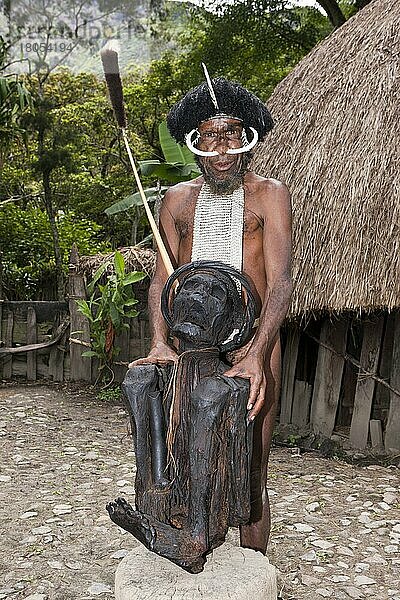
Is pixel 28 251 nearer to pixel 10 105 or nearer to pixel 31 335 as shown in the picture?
pixel 10 105

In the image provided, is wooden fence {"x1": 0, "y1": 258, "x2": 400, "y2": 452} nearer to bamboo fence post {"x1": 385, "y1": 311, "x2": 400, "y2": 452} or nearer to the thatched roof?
bamboo fence post {"x1": 385, "y1": 311, "x2": 400, "y2": 452}

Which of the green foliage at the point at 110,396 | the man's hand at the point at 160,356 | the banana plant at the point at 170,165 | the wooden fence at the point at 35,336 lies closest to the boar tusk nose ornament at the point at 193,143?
the man's hand at the point at 160,356

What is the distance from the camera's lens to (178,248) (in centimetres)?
256

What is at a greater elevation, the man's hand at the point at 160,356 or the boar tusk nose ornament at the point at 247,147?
the boar tusk nose ornament at the point at 247,147

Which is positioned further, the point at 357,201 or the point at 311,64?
the point at 311,64

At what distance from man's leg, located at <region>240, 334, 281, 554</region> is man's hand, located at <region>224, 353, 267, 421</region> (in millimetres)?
403

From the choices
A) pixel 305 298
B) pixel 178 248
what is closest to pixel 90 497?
pixel 305 298

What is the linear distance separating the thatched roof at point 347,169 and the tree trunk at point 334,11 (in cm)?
420

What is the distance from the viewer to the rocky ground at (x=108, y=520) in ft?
10.9

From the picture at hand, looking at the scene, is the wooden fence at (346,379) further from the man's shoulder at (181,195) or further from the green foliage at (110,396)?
the man's shoulder at (181,195)

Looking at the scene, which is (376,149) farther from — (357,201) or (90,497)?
(90,497)

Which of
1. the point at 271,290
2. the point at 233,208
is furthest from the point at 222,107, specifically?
the point at 271,290

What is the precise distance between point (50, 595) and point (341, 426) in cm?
307

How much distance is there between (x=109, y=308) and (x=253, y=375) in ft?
15.9
